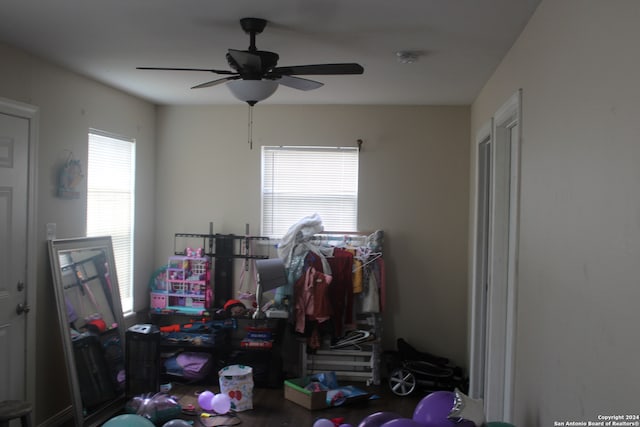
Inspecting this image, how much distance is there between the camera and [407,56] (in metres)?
3.39

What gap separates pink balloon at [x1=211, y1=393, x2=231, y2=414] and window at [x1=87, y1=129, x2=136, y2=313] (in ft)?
4.82

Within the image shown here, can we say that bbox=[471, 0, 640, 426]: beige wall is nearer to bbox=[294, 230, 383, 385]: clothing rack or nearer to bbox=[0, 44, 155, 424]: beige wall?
bbox=[294, 230, 383, 385]: clothing rack

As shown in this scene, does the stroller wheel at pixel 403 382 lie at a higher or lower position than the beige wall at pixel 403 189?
lower

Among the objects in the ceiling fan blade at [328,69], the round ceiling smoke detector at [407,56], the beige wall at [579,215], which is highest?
the round ceiling smoke detector at [407,56]

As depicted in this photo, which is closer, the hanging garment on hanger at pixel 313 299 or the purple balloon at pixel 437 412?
the purple balloon at pixel 437 412

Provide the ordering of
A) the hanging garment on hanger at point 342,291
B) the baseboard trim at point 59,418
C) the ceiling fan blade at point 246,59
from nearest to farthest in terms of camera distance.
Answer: the ceiling fan blade at point 246,59 → the baseboard trim at point 59,418 → the hanging garment on hanger at point 342,291

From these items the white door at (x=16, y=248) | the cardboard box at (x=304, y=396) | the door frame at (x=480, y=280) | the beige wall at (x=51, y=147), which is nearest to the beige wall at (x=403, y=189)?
the door frame at (x=480, y=280)

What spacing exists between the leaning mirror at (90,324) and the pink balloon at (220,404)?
2.59ft

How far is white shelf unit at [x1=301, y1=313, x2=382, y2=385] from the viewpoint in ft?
16.0

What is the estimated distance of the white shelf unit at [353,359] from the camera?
4871 millimetres

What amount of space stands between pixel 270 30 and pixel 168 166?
2.82 metres

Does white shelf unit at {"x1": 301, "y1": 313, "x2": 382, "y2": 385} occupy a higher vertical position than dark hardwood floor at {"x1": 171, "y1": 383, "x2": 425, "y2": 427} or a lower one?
higher

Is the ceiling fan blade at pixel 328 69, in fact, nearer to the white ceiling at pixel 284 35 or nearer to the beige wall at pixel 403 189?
the white ceiling at pixel 284 35

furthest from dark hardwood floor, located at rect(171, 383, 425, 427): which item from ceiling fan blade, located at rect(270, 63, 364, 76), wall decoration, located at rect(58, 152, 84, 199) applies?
ceiling fan blade, located at rect(270, 63, 364, 76)
